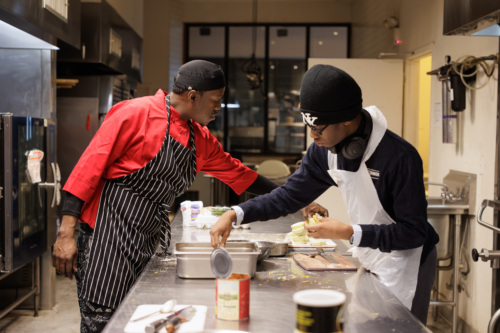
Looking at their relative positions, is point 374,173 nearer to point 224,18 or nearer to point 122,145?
point 122,145

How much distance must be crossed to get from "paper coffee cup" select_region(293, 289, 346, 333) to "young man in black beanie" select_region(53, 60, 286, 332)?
1.27 metres

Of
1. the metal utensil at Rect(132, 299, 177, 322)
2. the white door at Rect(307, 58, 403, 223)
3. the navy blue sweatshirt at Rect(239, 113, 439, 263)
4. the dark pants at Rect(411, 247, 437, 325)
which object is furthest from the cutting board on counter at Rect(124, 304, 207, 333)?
the white door at Rect(307, 58, 403, 223)

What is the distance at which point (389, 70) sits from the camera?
615 cm

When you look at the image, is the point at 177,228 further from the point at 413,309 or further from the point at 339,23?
the point at 339,23

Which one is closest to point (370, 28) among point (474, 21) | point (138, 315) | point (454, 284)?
point (454, 284)

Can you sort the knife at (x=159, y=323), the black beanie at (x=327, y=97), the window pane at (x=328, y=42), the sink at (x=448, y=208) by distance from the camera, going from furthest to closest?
1. the window pane at (x=328, y=42)
2. the sink at (x=448, y=208)
3. the black beanie at (x=327, y=97)
4. the knife at (x=159, y=323)

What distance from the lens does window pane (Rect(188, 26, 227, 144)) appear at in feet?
36.4

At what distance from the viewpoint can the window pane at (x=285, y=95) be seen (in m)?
11.4

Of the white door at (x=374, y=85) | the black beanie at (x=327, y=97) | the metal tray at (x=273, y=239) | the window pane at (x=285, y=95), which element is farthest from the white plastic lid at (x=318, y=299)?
the window pane at (x=285, y=95)

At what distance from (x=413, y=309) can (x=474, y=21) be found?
1331mm

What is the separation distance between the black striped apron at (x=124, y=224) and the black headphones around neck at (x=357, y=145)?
2.46 ft

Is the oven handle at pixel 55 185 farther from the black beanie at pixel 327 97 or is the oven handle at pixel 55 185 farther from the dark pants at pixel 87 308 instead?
the black beanie at pixel 327 97

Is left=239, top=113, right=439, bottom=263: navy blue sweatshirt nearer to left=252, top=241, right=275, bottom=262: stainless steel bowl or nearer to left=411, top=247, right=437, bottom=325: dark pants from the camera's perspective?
left=411, top=247, right=437, bottom=325: dark pants

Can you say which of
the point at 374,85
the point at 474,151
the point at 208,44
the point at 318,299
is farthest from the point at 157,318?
the point at 208,44
